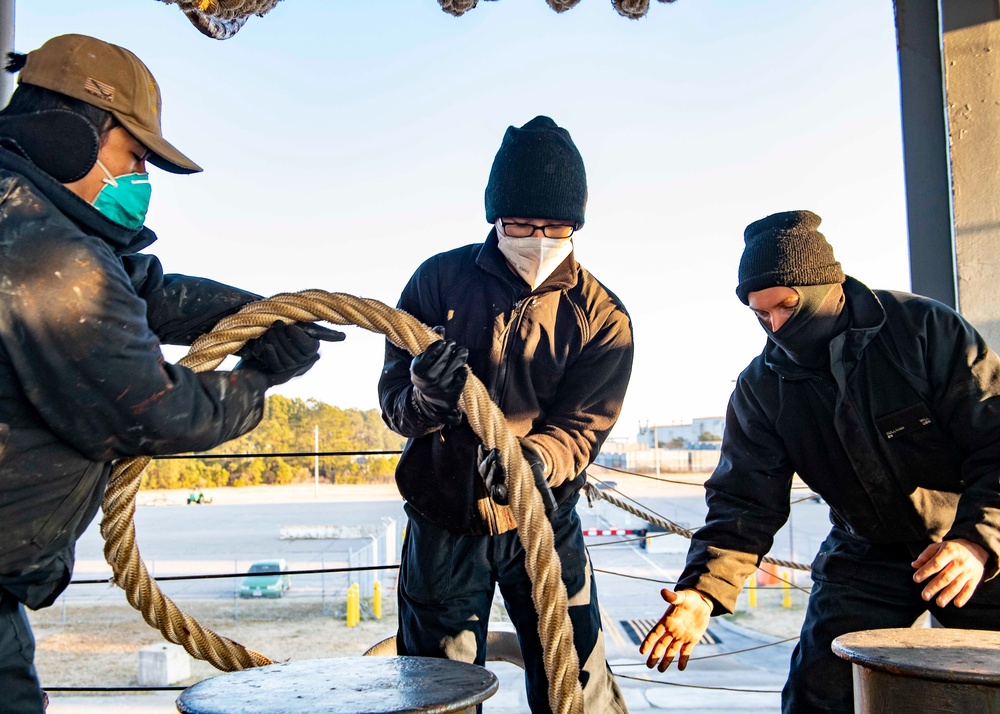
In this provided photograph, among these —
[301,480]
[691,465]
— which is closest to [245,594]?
[691,465]

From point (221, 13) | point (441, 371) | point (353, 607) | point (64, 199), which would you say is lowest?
point (353, 607)

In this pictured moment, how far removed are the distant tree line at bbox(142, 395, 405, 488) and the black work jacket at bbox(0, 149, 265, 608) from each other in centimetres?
2719

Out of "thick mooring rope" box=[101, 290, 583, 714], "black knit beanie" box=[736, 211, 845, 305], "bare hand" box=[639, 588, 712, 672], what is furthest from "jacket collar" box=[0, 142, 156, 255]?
"black knit beanie" box=[736, 211, 845, 305]

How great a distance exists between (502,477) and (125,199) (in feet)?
3.07

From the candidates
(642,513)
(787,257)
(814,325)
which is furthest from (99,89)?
(642,513)

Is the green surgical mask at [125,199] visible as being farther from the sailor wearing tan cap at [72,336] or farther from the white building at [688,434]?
the white building at [688,434]

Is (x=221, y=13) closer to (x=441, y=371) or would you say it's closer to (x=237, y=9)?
(x=237, y=9)

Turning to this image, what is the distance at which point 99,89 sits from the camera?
4.83ft

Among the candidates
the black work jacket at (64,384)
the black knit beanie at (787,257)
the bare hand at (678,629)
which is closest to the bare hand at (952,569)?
the bare hand at (678,629)

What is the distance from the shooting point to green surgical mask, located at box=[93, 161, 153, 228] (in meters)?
1.47

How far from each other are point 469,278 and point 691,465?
121 ft

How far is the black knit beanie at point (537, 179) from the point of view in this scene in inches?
88.3

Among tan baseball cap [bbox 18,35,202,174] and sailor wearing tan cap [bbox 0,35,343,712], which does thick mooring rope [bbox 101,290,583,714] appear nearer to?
sailor wearing tan cap [bbox 0,35,343,712]

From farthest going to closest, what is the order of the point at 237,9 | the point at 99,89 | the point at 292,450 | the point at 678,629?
the point at 292,450 < the point at 237,9 < the point at 678,629 < the point at 99,89
